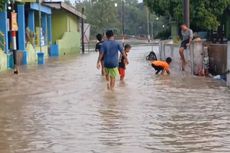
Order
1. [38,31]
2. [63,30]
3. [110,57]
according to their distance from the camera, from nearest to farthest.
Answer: [110,57]
[38,31]
[63,30]

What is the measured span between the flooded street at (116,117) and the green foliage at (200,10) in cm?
1699

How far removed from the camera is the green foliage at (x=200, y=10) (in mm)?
33531

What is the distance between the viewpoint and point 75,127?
9375 millimetres

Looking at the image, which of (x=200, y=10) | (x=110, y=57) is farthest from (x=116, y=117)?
(x=200, y=10)

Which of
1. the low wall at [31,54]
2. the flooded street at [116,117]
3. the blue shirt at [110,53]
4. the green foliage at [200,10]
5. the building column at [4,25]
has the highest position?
the green foliage at [200,10]

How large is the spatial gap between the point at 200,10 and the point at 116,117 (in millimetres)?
24101

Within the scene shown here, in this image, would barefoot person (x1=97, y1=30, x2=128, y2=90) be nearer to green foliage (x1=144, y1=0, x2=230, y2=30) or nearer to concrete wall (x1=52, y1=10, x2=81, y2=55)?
green foliage (x1=144, y1=0, x2=230, y2=30)

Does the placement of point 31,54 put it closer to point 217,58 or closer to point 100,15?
point 217,58

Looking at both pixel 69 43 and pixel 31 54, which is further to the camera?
pixel 69 43

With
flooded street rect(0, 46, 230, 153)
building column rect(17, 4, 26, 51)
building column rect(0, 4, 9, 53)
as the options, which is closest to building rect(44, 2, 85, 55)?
building column rect(17, 4, 26, 51)

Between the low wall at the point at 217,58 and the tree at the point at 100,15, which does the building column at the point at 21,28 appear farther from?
the tree at the point at 100,15

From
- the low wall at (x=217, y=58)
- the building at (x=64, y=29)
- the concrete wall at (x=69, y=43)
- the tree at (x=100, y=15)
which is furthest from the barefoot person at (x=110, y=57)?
the tree at (x=100, y=15)

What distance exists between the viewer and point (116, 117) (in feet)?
34.0

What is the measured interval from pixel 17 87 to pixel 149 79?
14.3 feet
